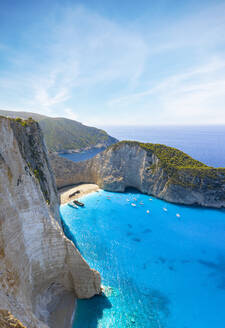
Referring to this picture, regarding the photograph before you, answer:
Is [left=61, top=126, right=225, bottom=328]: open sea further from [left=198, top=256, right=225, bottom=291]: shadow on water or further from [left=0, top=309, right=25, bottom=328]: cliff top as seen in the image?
[left=0, top=309, right=25, bottom=328]: cliff top

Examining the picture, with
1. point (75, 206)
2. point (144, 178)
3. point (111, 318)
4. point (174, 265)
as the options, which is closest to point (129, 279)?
point (111, 318)

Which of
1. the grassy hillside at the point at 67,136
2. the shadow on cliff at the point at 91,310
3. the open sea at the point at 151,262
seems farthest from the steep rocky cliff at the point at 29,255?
the grassy hillside at the point at 67,136

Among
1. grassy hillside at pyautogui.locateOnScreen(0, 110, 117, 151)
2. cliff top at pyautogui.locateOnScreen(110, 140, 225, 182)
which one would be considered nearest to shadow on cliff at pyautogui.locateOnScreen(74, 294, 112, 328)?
cliff top at pyautogui.locateOnScreen(110, 140, 225, 182)

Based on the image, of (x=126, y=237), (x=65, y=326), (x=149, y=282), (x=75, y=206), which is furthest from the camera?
(x=75, y=206)

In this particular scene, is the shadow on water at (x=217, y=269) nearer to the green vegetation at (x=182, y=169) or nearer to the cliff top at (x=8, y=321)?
the green vegetation at (x=182, y=169)

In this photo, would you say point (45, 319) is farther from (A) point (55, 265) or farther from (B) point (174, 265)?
(B) point (174, 265)

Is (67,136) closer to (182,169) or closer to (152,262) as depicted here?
(182,169)

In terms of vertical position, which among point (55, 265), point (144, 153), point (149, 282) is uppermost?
point (144, 153)
